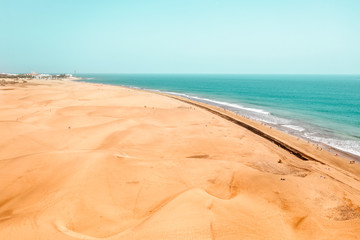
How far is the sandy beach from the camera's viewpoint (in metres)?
6.94

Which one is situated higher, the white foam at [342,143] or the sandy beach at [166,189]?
the sandy beach at [166,189]

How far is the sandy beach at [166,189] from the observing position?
6938mm

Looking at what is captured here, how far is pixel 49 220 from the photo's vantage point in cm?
696

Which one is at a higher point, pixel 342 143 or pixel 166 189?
pixel 166 189

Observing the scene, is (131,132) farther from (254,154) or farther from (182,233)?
(182,233)

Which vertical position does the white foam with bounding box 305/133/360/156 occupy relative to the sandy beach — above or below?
below

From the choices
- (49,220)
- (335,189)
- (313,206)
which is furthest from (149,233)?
(335,189)

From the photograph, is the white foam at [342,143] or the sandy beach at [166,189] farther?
the white foam at [342,143]

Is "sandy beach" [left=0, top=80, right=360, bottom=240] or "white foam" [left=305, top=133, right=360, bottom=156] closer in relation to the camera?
"sandy beach" [left=0, top=80, right=360, bottom=240]

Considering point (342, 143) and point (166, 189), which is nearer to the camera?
point (166, 189)

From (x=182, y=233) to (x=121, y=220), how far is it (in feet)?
7.76

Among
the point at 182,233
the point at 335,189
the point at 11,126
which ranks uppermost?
the point at 11,126

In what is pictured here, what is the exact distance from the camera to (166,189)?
380 inches

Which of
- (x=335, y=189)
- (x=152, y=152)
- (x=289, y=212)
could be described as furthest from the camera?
(x=152, y=152)
